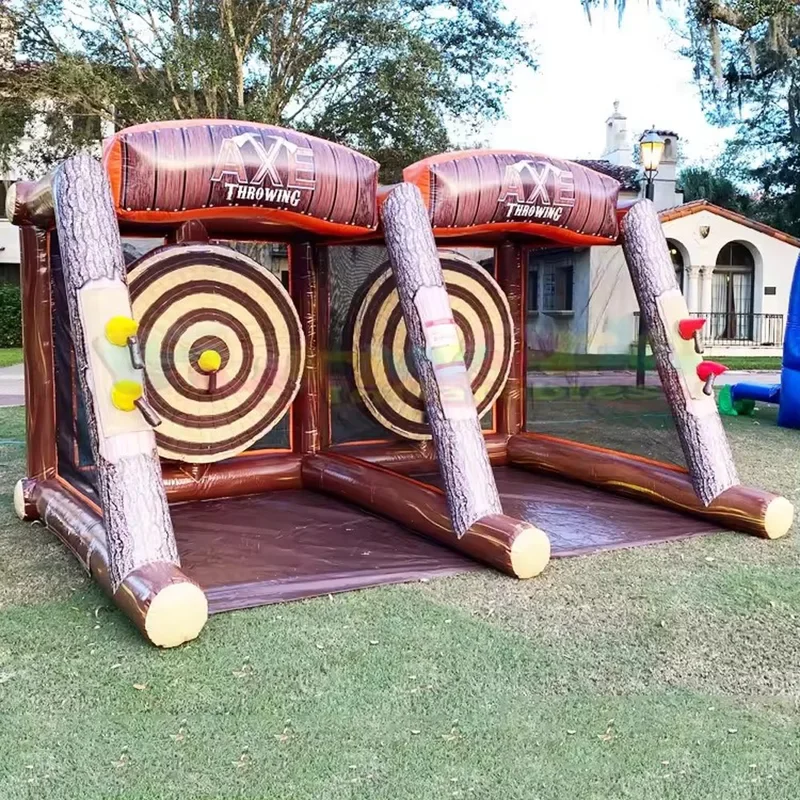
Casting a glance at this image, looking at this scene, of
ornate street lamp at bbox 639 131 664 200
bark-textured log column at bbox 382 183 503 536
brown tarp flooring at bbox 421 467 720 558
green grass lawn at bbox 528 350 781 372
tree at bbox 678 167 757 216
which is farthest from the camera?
tree at bbox 678 167 757 216

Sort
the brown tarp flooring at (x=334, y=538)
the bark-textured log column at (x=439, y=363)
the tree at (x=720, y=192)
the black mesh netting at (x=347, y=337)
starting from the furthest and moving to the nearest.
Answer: the tree at (x=720, y=192) < the black mesh netting at (x=347, y=337) < the bark-textured log column at (x=439, y=363) < the brown tarp flooring at (x=334, y=538)

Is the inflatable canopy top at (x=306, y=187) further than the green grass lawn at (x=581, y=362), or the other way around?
the green grass lawn at (x=581, y=362)

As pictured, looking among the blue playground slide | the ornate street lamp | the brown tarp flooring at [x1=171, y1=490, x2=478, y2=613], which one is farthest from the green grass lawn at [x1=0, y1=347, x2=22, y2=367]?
the blue playground slide

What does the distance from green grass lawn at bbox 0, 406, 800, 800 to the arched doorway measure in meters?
16.9

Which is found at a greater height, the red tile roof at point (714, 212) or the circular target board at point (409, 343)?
the red tile roof at point (714, 212)

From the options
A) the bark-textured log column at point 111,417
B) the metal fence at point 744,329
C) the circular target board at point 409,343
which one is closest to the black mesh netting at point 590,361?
the circular target board at point 409,343

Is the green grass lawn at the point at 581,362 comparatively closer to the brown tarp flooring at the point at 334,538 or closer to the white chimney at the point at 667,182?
the brown tarp flooring at the point at 334,538

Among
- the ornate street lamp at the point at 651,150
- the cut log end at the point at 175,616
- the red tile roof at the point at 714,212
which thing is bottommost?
the cut log end at the point at 175,616

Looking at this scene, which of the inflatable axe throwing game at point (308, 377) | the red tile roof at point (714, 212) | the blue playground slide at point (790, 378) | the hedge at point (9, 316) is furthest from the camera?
the hedge at point (9, 316)

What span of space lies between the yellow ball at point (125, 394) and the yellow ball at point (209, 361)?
154 cm

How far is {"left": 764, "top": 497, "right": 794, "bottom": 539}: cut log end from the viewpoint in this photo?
3.98m

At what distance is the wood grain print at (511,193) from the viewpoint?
407cm

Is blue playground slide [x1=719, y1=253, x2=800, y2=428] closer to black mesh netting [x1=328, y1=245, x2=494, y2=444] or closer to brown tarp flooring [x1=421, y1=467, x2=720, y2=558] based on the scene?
brown tarp flooring [x1=421, y1=467, x2=720, y2=558]

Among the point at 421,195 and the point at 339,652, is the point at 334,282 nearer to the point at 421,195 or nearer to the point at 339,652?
the point at 421,195
